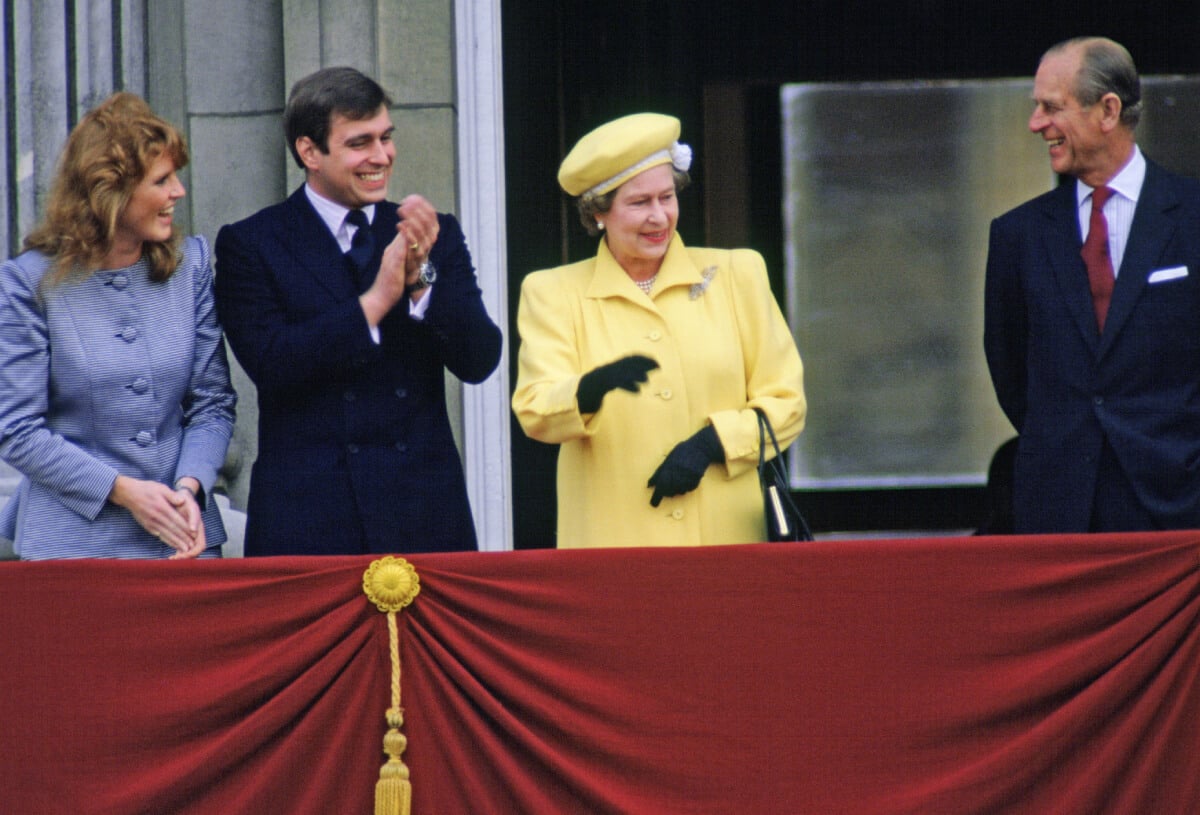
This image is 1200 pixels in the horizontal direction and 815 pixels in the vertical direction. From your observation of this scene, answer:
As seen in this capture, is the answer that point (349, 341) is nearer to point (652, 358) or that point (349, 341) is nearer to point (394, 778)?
point (652, 358)

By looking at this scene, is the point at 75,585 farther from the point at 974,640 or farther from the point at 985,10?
the point at 985,10

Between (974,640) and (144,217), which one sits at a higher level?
(144,217)

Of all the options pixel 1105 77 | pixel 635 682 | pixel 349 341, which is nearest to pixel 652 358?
pixel 349 341

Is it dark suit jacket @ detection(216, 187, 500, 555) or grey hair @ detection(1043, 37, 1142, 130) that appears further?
grey hair @ detection(1043, 37, 1142, 130)

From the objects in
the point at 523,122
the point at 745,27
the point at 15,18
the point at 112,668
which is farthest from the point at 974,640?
the point at 745,27

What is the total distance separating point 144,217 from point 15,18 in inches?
98.1

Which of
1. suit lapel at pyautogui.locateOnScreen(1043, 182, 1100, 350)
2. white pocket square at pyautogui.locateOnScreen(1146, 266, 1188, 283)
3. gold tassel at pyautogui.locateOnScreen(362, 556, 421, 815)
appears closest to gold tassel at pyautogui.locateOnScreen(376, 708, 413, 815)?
gold tassel at pyautogui.locateOnScreen(362, 556, 421, 815)

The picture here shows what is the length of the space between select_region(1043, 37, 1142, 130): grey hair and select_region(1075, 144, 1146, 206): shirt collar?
9 cm

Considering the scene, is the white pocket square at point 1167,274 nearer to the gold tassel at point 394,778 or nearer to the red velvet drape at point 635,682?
the red velvet drape at point 635,682

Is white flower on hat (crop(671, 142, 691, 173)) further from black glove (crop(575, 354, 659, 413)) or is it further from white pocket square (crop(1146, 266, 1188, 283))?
white pocket square (crop(1146, 266, 1188, 283))

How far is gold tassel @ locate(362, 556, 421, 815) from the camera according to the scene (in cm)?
405

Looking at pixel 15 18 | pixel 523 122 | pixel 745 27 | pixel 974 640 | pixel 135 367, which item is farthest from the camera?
pixel 745 27

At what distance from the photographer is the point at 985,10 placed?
8953 millimetres

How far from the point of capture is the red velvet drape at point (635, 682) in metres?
4.04
